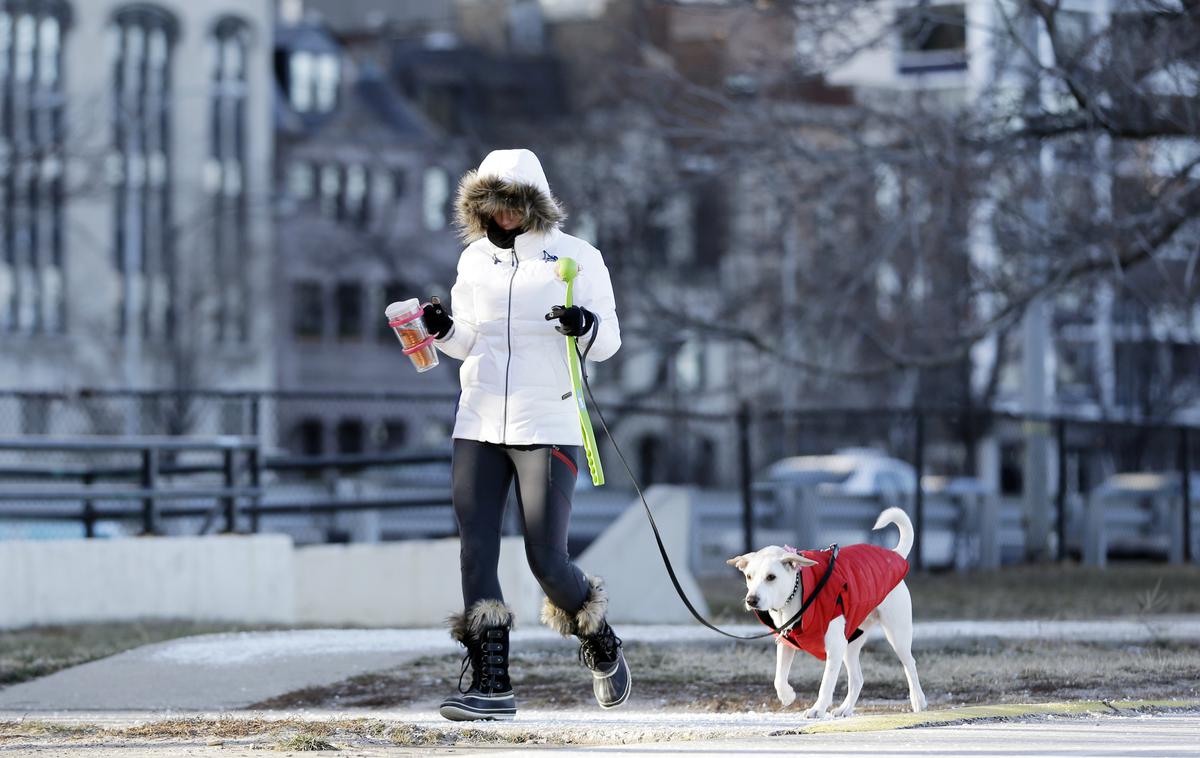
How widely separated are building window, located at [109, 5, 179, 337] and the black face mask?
5178 cm

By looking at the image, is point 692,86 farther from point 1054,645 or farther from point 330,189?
point 330,189

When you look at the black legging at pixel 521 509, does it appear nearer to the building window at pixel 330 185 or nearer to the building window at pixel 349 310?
the building window at pixel 330 185

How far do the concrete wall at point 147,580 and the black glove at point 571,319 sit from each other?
25.1ft

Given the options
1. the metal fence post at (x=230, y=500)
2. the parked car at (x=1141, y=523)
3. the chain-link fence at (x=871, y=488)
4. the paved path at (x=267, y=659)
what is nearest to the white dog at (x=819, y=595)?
the paved path at (x=267, y=659)

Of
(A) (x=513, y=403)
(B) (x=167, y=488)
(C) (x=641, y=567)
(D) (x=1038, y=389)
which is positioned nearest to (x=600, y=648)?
(A) (x=513, y=403)

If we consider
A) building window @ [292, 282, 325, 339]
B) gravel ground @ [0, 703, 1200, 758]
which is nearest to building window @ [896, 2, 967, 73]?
gravel ground @ [0, 703, 1200, 758]

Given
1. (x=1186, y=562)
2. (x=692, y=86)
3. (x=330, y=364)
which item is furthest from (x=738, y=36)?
(x=330, y=364)

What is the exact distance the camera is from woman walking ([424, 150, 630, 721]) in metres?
7.60

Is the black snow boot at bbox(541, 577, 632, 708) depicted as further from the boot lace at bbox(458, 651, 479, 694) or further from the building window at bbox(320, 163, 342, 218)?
the building window at bbox(320, 163, 342, 218)

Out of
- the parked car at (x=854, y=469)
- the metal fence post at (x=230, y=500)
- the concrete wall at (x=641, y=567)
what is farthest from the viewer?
the parked car at (x=854, y=469)

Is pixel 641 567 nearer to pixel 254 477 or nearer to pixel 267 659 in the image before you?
pixel 254 477

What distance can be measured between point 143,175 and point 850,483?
1402 inches

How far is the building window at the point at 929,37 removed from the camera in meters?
15.9

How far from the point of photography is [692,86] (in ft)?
56.5
